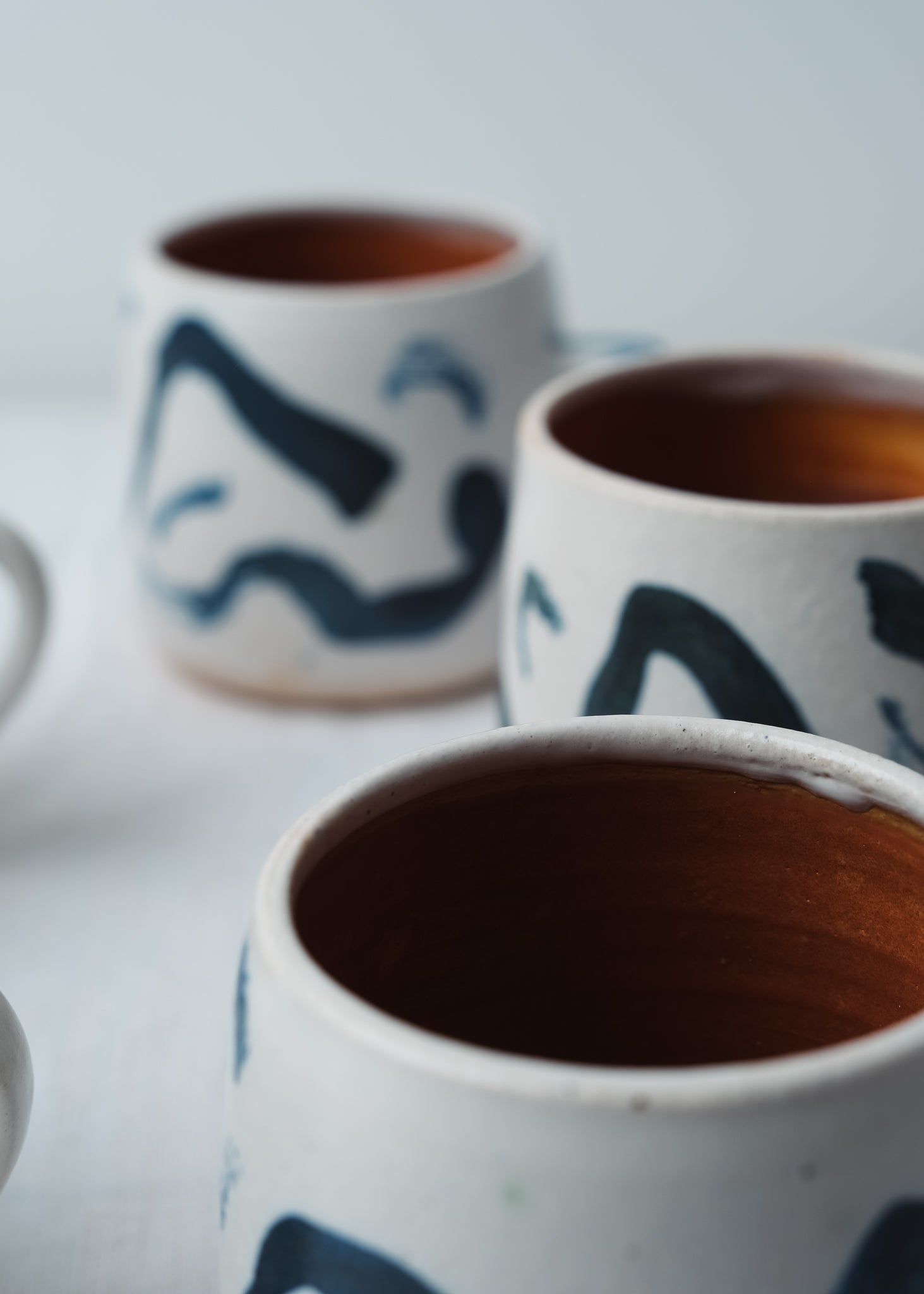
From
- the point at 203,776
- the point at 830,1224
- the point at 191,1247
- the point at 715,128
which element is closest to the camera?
the point at 830,1224

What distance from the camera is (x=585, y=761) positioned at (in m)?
0.30

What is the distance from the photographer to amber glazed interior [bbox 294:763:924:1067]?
29 centimetres

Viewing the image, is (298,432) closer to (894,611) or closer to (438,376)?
(438,376)

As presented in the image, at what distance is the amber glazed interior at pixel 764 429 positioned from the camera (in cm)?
52

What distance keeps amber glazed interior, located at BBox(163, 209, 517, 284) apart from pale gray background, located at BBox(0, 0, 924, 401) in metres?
0.30

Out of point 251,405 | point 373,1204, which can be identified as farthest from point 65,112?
point 373,1204

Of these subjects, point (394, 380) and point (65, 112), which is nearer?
point (394, 380)

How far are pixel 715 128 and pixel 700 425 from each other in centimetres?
64

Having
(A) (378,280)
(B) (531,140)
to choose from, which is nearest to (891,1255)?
(A) (378,280)

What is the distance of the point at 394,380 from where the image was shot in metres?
0.63

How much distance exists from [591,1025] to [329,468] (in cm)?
34

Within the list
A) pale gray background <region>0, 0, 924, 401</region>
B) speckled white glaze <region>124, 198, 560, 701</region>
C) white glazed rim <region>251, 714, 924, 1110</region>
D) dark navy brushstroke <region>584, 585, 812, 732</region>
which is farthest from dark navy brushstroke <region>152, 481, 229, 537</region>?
pale gray background <region>0, 0, 924, 401</region>

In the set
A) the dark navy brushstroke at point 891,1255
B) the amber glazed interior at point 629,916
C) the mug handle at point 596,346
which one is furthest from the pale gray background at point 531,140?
the dark navy brushstroke at point 891,1255

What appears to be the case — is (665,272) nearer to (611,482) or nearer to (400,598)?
(400,598)
